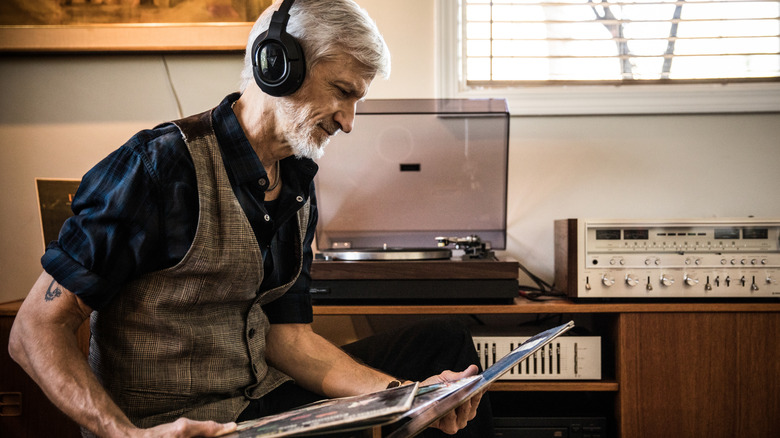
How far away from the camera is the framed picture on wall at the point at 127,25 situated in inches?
70.9

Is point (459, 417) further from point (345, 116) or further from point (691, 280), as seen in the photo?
point (691, 280)

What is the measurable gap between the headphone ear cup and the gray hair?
0.10 feet

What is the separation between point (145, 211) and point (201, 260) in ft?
0.36

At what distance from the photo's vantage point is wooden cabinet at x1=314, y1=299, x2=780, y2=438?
1.32 meters

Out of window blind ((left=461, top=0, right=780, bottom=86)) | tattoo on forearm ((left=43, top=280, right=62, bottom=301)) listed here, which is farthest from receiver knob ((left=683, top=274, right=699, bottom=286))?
tattoo on forearm ((left=43, top=280, right=62, bottom=301))

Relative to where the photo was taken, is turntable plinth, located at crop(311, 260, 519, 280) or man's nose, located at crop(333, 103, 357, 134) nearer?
man's nose, located at crop(333, 103, 357, 134)

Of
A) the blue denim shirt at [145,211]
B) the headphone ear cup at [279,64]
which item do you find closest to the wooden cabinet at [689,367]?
the blue denim shirt at [145,211]

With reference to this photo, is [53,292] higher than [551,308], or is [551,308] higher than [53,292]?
[53,292]

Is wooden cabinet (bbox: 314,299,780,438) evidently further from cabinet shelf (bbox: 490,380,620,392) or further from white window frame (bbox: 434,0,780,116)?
white window frame (bbox: 434,0,780,116)

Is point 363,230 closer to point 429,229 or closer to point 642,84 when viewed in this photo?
point 429,229

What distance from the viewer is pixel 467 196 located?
5.67ft

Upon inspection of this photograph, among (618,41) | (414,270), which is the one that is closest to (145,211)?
(414,270)

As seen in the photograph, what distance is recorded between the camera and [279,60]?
89 cm

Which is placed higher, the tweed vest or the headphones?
the headphones
